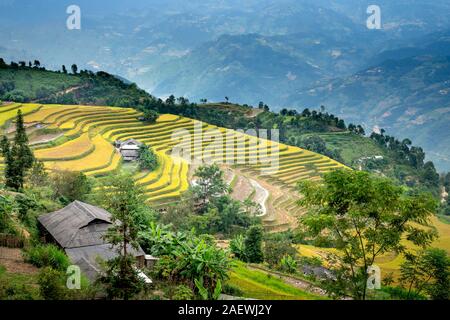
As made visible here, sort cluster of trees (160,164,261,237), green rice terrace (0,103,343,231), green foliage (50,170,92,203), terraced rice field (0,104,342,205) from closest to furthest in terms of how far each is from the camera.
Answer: green foliage (50,170,92,203)
cluster of trees (160,164,261,237)
green rice terrace (0,103,343,231)
terraced rice field (0,104,342,205)

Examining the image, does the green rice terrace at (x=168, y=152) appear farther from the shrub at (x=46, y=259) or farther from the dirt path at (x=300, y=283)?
the shrub at (x=46, y=259)

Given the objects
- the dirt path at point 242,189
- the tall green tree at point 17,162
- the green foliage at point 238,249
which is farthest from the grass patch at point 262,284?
the dirt path at point 242,189

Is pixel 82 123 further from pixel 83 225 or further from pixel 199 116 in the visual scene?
pixel 83 225

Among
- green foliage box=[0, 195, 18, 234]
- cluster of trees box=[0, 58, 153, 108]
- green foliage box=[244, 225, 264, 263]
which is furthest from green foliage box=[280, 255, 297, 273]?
cluster of trees box=[0, 58, 153, 108]

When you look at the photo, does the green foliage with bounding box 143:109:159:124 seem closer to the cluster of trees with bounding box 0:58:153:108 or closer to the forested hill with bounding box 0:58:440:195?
the forested hill with bounding box 0:58:440:195


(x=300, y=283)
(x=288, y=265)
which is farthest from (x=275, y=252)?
(x=300, y=283)
